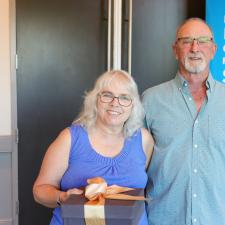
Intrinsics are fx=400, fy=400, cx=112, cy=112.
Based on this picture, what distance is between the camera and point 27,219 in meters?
3.01

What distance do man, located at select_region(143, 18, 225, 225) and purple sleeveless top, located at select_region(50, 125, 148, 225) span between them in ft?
0.51

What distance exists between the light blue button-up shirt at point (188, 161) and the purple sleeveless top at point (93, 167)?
0.49ft

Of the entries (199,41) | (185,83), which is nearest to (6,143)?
(185,83)

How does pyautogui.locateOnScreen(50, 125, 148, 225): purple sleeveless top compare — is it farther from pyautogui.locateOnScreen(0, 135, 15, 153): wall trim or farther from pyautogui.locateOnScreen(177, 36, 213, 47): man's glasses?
pyautogui.locateOnScreen(0, 135, 15, 153): wall trim

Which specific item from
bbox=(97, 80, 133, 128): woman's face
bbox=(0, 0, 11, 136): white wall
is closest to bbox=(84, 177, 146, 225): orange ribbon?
bbox=(97, 80, 133, 128): woman's face

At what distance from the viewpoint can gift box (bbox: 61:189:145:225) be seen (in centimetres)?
120

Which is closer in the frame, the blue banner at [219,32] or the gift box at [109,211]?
the gift box at [109,211]

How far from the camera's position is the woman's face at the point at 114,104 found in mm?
1595

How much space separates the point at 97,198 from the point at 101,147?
407 mm

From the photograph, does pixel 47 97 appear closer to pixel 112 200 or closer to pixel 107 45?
pixel 107 45

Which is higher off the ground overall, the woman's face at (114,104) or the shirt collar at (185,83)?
the shirt collar at (185,83)

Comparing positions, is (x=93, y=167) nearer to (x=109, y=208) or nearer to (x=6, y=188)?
(x=109, y=208)

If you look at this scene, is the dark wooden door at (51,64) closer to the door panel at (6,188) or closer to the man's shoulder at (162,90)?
the door panel at (6,188)

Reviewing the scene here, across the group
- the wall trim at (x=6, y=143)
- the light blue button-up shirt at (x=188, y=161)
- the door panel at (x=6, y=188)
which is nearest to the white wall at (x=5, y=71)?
the wall trim at (x=6, y=143)
